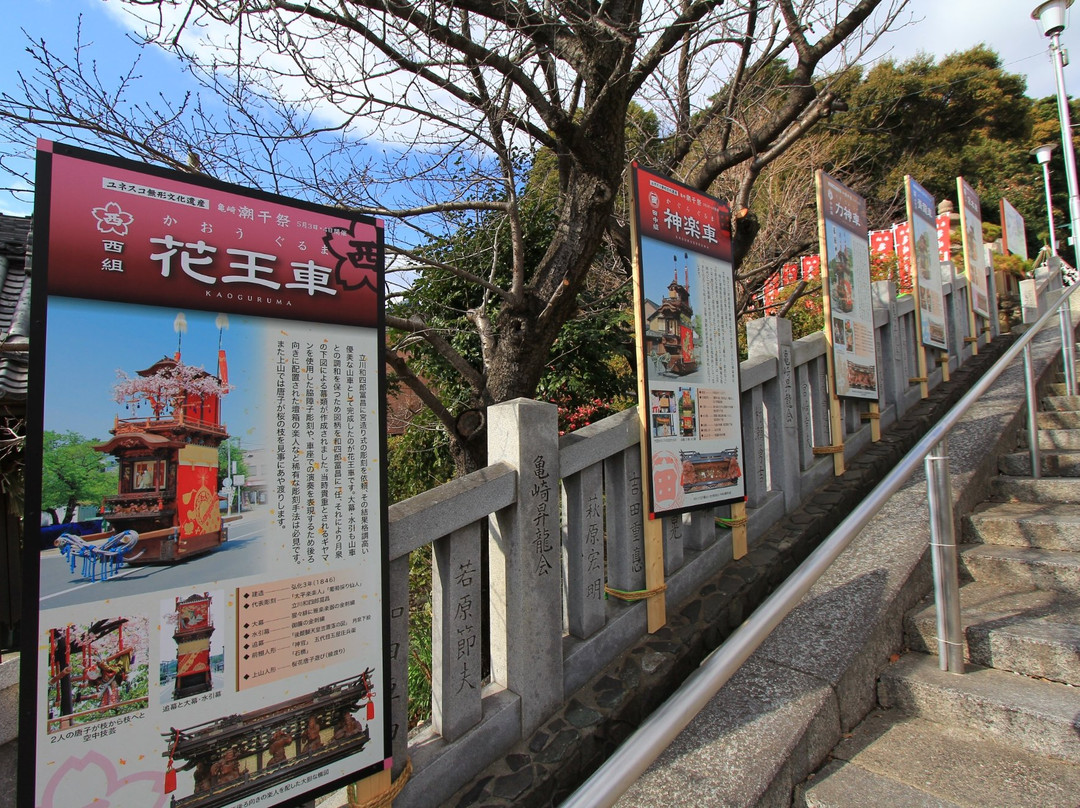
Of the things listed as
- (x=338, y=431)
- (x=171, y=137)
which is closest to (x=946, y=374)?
(x=338, y=431)

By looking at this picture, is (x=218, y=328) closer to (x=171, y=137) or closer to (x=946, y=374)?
(x=171, y=137)

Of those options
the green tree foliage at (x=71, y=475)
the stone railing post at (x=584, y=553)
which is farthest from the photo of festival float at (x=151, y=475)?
the stone railing post at (x=584, y=553)

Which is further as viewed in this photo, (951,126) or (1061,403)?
(951,126)

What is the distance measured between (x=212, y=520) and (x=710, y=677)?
1557 mm

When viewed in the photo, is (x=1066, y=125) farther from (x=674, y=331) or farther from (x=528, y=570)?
(x=528, y=570)

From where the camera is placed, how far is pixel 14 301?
640cm

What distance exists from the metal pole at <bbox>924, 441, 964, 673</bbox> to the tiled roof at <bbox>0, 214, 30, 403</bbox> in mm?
6029

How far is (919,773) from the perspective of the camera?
2.19 meters

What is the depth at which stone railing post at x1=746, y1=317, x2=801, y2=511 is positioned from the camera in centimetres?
428

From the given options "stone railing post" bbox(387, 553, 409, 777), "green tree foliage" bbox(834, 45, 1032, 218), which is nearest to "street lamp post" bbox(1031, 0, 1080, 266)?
"green tree foliage" bbox(834, 45, 1032, 218)

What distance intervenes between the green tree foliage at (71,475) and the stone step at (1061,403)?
6.94 m

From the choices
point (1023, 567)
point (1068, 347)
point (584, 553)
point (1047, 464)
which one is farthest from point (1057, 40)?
point (584, 553)

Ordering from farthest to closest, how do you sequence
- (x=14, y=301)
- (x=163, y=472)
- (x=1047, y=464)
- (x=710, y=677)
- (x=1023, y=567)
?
(x=14, y=301) < (x=1047, y=464) < (x=1023, y=567) < (x=163, y=472) < (x=710, y=677)

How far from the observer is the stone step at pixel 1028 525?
328cm
